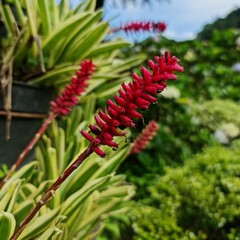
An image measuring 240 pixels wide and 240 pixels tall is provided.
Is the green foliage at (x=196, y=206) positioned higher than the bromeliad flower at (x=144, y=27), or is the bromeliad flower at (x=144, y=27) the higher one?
the bromeliad flower at (x=144, y=27)

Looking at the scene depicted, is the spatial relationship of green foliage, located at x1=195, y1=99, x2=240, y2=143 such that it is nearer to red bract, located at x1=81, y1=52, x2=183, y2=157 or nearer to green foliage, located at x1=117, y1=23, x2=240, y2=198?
green foliage, located at x1=117, y1=23, x2=240, y2=198

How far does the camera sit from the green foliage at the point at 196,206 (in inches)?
107

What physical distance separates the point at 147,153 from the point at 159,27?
282 cm

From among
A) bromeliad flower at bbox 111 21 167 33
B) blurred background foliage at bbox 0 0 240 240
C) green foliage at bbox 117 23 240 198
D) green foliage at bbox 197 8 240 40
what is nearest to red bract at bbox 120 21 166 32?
bromeliad flower at bbox 111 21 167 33

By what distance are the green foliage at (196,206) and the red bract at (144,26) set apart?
111cm

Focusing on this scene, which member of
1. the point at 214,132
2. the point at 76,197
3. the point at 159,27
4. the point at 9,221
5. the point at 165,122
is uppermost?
the point at 159,27

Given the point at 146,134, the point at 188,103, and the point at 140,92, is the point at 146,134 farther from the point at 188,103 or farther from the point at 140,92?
the point at 188,103

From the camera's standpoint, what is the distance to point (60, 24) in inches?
91.8

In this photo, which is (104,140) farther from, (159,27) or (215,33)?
(215,33)

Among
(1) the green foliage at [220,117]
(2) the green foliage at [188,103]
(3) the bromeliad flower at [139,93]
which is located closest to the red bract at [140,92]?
(3) the bromeliad flower at [139,93]

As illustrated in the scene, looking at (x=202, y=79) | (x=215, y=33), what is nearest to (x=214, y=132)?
(x=202, y=79)

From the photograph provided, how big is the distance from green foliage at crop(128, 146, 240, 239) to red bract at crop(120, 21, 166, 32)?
1113 millimetres

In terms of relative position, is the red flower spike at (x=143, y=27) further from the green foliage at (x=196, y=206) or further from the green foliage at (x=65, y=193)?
the green foliage at (x=196, y=206)

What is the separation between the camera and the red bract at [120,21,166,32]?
187 cm
